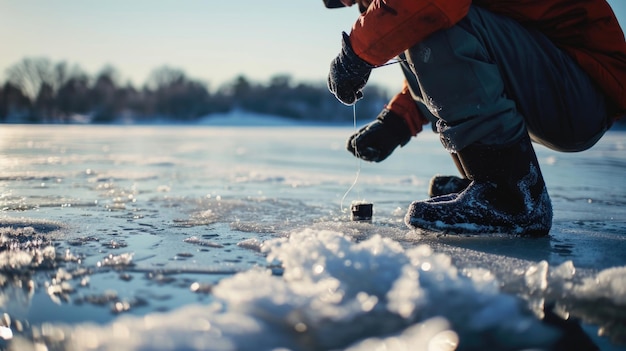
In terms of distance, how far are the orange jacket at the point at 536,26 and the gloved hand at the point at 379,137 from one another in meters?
0.46

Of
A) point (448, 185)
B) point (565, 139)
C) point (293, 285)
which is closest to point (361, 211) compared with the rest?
point (448, 185)

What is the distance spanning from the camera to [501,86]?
1.27 meters

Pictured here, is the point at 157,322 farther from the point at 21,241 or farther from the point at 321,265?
the point at 21,241

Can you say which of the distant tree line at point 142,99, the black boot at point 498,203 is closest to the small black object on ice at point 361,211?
the black boot at point 498,203

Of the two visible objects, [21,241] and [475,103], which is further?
[475,103]

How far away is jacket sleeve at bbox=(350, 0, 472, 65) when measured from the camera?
117cm

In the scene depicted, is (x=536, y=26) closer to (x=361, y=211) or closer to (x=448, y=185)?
(x=448, y=185)

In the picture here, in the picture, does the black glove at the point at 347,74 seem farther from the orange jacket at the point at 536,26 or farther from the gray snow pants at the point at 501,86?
the gray snow pants at the point at 501,86

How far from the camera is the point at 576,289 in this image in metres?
0.77

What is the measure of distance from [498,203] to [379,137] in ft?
1.93

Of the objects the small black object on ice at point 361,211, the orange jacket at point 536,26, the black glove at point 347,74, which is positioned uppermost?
the orange jacket at point 536,26

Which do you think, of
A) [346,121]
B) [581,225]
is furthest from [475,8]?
[346,121]

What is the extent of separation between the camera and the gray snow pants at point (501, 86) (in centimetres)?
122

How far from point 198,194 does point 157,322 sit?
145cm
